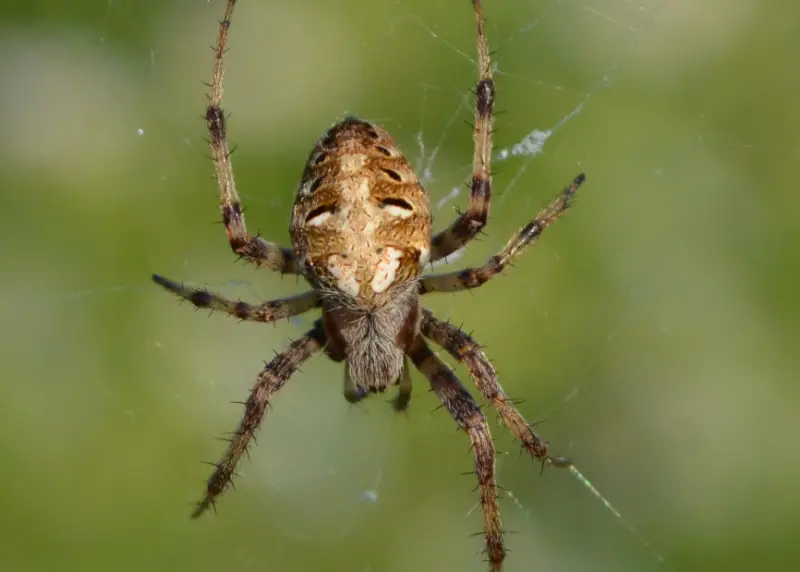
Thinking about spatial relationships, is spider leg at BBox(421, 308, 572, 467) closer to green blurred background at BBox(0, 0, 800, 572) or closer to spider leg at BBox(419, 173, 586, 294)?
spider leg at BBox(419, 173, 586, 294)

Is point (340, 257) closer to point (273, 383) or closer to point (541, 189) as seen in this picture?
point (273, 383)

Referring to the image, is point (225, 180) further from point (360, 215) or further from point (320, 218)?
point (360, 215)

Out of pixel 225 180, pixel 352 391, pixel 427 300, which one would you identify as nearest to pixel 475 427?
pixel 352 391

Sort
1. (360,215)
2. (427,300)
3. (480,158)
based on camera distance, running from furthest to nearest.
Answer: (427,300)
(480,158)
(360,215)

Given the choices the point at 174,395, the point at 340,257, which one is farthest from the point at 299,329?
the point at 340,257

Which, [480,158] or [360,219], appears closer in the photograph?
[360,219]

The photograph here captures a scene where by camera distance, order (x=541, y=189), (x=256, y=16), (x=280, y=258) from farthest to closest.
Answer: (x=256, y=16) < (x=541, y=189) < (x=280, y=258)
